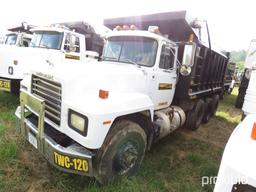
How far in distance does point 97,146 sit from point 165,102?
2.42 m

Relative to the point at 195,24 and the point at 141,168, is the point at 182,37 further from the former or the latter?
the point at 141,168

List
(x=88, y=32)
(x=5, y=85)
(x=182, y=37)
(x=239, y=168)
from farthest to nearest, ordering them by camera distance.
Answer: (x=88, y=32)
(x=5, y=85)
(x=182, y=37)
(x=239, y=168)

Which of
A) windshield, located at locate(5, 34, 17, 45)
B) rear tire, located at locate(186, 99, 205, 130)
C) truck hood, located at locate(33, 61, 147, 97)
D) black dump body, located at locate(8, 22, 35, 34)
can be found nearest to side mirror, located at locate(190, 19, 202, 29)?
truck hood, located at locate(33, 61, 147, 97)

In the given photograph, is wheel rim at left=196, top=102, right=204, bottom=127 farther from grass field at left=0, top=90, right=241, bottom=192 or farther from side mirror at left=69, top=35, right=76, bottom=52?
side mirror at left=69, top=35, right=76, bottom=52

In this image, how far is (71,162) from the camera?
8.09ft

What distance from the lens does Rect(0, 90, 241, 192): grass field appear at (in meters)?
2.89

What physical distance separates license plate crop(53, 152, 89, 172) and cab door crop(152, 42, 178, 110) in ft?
6.40

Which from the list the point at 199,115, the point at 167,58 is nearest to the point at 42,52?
the point at 167,58

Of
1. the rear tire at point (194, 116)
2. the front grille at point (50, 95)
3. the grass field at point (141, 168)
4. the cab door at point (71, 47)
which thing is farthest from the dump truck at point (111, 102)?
the cab door at point (71, 47)

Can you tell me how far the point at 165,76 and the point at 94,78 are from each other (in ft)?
5.96

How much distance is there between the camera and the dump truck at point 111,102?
2475 millimetres

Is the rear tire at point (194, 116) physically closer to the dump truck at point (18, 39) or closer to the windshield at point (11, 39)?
the dump truck at point (18, 39)

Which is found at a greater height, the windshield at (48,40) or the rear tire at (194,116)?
the windshield at (48,40)

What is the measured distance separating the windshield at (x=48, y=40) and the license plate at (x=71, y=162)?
4.75m
